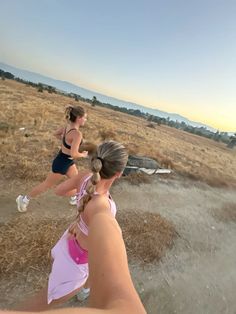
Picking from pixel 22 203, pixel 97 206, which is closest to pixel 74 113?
pixel 22 203

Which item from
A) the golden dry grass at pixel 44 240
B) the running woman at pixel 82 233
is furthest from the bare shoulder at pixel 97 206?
the golden dry grass at pixel 44 240

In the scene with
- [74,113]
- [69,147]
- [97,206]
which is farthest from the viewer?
[69,147]

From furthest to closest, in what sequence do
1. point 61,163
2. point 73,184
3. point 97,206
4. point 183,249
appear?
point 183,249 → point 61,163 → point 73,184 → point 97,206

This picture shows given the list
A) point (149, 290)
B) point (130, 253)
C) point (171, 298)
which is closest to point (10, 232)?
point (130, 253)

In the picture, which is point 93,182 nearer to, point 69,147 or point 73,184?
point 73,184

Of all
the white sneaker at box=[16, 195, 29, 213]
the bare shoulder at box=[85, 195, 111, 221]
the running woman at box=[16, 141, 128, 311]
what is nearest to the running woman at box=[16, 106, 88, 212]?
the white sneaker at box=[16, 195, 29, 213]

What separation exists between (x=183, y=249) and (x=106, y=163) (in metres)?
3.90

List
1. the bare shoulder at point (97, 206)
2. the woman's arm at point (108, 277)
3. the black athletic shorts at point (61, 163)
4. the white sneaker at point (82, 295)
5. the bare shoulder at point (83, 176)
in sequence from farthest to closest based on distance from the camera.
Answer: the black athletic shorts at point (61, 163) < the white sneaker at point (82, 295) < the bare shoulder at point (83, 176) < the bare shoulder at point (97, 206) < the woman's arm at point (108, 277)

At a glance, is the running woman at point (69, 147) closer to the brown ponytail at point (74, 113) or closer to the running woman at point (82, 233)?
the brown ponytail at point (74, 113)

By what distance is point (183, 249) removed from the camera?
5.09 meters

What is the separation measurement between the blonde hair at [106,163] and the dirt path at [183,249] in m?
2.11

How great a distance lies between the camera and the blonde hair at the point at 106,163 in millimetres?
1847

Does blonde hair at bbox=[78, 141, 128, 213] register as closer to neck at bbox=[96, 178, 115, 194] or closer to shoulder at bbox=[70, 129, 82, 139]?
neck at bbox=[96, 178, 115, 194]

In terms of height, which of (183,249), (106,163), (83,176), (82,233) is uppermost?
(106,163)
